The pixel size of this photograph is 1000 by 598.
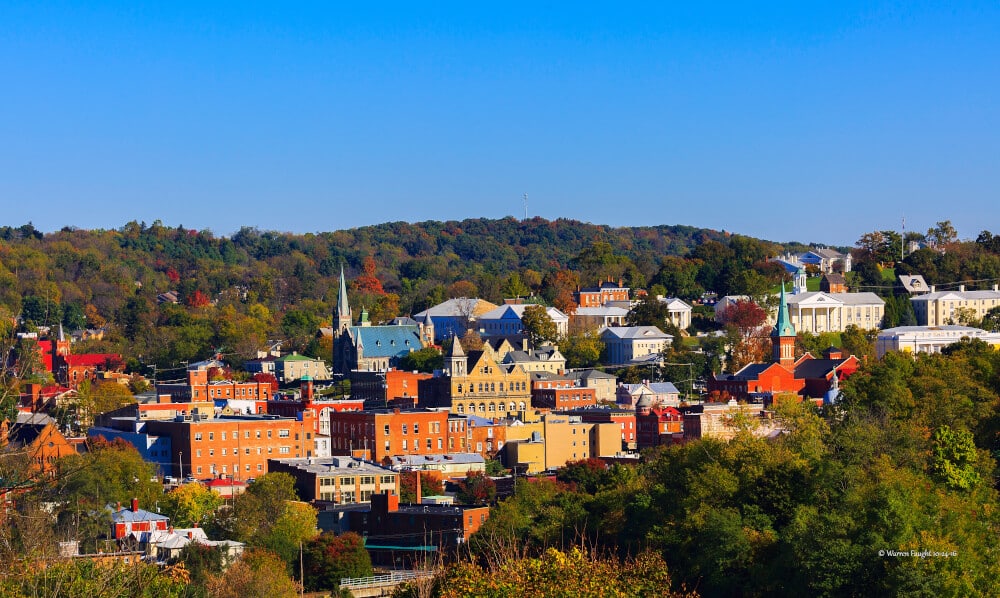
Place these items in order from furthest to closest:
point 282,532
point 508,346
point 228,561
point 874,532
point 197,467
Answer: point 508,346, point 197,467, point 282,532, point 228,561, point 874,532

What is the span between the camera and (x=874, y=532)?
34.0 meters

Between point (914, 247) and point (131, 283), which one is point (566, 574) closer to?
point (914, 247)

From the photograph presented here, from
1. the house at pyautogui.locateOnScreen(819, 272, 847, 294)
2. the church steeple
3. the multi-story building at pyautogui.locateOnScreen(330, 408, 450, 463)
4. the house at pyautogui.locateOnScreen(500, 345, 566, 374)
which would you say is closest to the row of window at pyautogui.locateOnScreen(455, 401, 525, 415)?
the house at pyautogui.locateOnScreen(500, 345, 566, 374)

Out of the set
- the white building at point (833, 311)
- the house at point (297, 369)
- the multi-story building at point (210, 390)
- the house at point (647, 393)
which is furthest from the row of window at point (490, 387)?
the white building at point (833, 311)

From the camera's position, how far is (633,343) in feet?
313

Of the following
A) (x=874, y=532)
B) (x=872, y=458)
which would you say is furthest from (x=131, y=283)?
(x=874, y=532)

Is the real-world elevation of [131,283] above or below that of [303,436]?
above

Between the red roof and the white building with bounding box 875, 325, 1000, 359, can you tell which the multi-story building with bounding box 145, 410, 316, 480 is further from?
the white building with bounding box 875, 325, 1000, 359

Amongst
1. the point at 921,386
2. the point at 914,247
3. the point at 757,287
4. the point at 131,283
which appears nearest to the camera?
the point at 921,386

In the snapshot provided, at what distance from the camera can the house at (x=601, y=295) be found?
365 ft

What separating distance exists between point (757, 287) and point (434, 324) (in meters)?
19.5

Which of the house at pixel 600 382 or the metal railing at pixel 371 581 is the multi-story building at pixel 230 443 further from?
the metal railing at pixel 371 581

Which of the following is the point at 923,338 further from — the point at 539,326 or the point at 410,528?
the point at 410,528

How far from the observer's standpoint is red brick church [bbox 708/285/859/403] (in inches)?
3236
